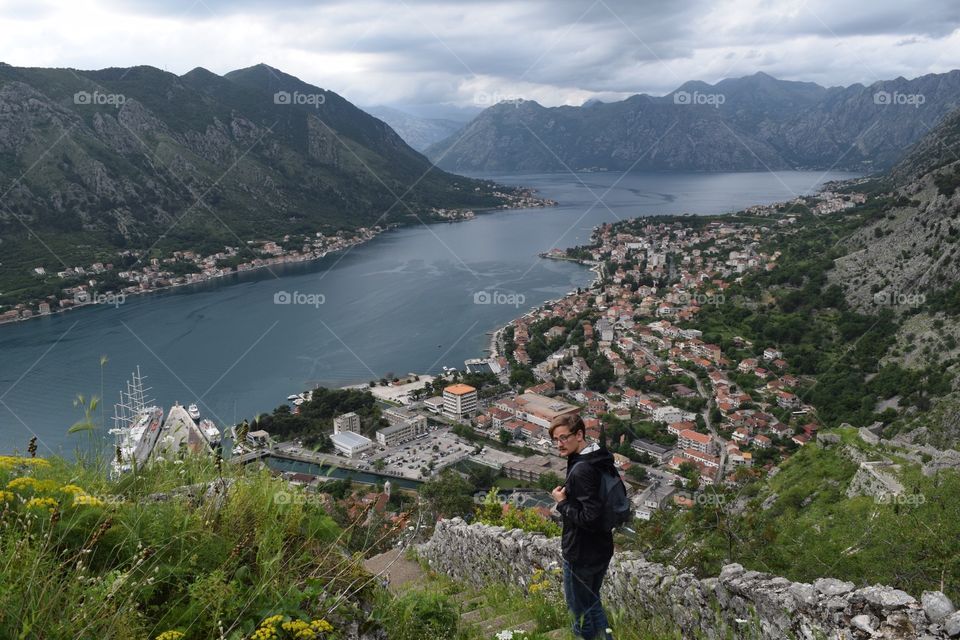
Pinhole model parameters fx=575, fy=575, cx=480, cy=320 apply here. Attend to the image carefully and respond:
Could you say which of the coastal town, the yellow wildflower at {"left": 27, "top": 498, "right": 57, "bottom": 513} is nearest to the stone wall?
the yellow wildflower at {"left": 27, "top": 498, "right": 57, "bottom": 513}

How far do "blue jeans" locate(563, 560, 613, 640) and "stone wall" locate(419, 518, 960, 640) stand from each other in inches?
27.6

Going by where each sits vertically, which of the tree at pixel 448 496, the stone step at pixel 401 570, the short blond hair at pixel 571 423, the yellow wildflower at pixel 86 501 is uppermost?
the short blond hair at pixel 571 423

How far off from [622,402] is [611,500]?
85.3 feet

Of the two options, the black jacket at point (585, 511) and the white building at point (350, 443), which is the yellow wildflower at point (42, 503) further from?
the white building at point (350, 443)

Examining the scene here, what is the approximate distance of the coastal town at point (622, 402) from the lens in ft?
67.5

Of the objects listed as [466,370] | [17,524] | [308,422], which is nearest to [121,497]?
[17,524]

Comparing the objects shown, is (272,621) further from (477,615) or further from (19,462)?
(477,615)

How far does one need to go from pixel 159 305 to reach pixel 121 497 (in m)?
47.8

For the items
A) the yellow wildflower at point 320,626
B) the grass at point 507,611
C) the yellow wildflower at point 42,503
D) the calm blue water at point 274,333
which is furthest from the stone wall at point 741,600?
the calm blue water at point 274,333

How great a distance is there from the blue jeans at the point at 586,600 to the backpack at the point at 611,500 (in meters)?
0.33

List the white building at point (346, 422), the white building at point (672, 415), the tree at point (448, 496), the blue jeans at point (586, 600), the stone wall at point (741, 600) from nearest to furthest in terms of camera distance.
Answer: the stone wall at point (741, 600), the blue jeans at point (586, 600), the tree at point (448, 496), the white building at point (672, 415), the white building at point (346, 422)

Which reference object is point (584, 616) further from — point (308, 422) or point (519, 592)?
point (308, 422)

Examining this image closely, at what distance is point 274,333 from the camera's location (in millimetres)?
37906

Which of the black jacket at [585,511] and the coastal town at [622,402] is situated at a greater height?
the black jacket at [585,511]
